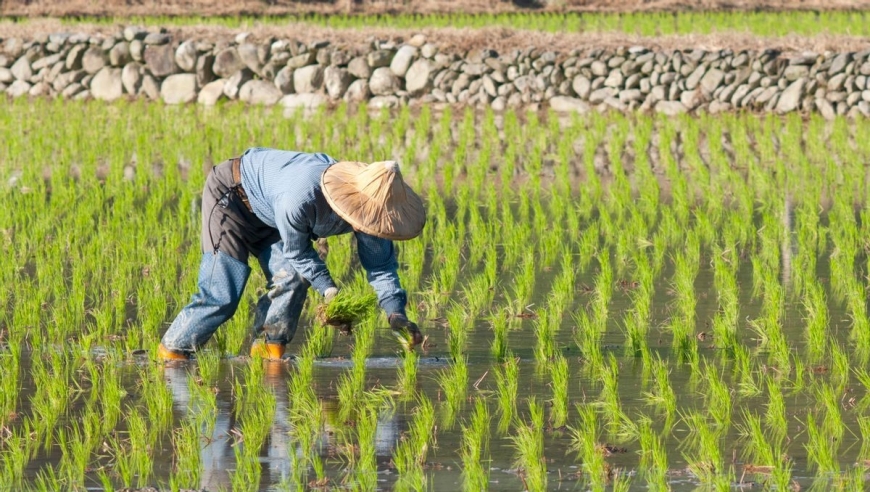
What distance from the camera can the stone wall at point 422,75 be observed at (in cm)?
1297

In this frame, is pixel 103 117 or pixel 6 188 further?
pixel 103 117

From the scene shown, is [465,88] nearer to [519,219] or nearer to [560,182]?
[560,182]

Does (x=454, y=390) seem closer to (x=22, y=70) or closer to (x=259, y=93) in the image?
(x=259, y=93)

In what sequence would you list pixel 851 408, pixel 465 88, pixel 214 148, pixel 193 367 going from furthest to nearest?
1. pixel 465 88
2. pixel 214 148
3. pixel 193 367
4. pixel 851 408

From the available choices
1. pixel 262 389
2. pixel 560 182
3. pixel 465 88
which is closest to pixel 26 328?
pixel 262 389

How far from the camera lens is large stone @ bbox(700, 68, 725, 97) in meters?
13.2

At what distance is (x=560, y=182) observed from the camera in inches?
372

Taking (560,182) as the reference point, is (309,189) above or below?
above

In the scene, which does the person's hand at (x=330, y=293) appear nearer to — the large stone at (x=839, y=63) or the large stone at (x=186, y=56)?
the large stone at (x=839, y=63)

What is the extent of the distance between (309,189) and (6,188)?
4.77 m

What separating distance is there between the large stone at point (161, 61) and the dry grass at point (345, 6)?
19.9 ft

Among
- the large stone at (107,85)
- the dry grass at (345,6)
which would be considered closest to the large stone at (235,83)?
the large stone at (107,85)

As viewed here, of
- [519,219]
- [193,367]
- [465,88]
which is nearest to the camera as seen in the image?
[193,367]

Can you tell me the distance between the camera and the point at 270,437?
4.12 meters
